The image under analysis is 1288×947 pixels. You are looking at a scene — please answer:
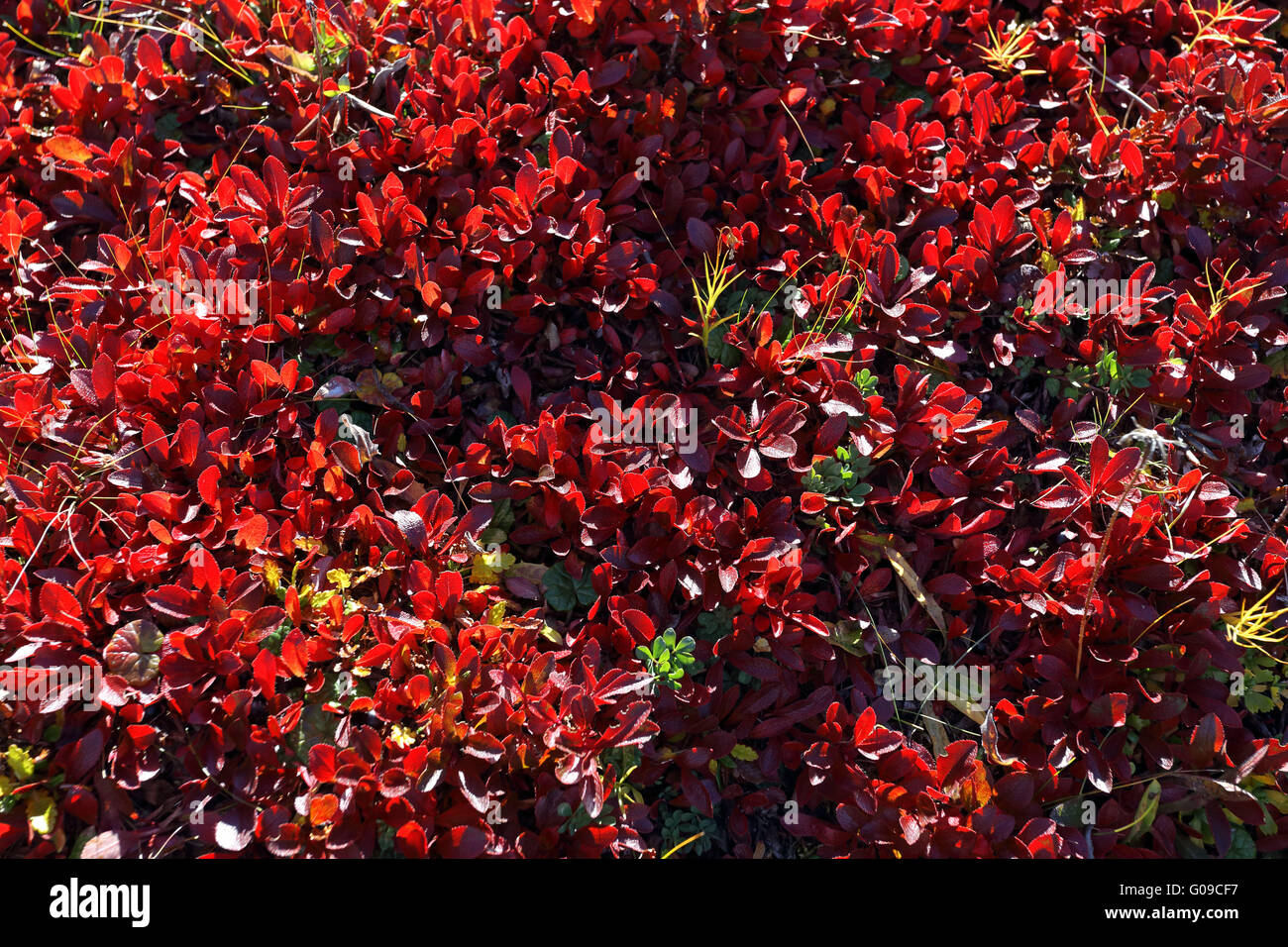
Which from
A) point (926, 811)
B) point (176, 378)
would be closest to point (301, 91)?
point (176, 378)

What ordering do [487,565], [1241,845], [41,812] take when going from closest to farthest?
1. [41,812]
2. [1241,845]
3. [487,565]

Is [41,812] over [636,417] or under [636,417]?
under

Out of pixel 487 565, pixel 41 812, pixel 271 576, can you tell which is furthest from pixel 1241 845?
pixel 41 812

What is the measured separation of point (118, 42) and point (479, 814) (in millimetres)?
2816

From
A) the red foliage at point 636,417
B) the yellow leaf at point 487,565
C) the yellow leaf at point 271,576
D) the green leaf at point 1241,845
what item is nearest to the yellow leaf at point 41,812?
the red foliage at point 636,417

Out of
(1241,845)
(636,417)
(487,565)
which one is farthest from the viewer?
(636,417)

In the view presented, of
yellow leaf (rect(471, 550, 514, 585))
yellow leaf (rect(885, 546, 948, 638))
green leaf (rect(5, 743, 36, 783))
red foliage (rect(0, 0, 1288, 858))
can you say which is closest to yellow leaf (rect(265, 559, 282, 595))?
red foliage (rect(0, 0, 1288, 858))

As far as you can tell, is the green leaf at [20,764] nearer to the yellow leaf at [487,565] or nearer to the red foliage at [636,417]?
the red foliage at [636,417]

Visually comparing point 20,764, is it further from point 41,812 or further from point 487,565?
point 487,565

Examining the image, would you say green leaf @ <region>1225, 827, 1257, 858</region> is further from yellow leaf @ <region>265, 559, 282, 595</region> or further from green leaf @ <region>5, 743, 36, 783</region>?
green leaf @ <region>5, 743, 36, 783</region>

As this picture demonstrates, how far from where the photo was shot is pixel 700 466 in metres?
2.48

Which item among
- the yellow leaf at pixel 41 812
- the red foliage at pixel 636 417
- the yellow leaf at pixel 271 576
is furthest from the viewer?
the yellow leaf at pixel 271 576

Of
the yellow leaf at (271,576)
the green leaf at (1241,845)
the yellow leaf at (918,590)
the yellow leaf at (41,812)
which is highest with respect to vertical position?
the yellow leaf at (271,576)

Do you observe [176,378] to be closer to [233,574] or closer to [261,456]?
[261,456]
